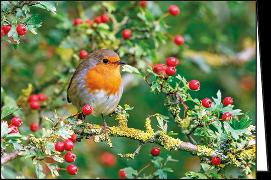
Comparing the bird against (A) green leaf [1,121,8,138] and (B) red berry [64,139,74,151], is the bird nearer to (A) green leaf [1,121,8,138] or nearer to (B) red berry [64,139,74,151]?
(B) red berry [64,139,74,151]

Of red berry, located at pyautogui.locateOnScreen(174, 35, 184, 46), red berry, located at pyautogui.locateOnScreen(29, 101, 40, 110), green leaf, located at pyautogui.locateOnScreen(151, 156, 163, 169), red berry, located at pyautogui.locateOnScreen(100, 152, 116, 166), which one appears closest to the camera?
green leaf, located at pyautogui.locateOnScreen(151, 156, 163, 169)

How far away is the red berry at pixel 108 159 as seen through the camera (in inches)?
164

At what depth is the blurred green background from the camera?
362 cm

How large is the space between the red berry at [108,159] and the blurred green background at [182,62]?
4 centimetres

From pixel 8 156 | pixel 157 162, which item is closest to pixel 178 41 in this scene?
pixel 157 162

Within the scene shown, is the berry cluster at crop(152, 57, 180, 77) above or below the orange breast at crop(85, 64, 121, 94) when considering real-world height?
below

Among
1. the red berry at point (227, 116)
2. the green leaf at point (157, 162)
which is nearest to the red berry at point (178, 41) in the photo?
the green leaf at point (157, 162)

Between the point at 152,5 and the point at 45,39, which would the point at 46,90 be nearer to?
the point at 45,39

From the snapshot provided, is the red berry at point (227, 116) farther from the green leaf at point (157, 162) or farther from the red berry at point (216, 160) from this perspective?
the green leaf at point (157, 162)

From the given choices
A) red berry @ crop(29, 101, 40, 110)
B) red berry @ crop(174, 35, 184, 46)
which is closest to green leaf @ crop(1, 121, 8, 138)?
red berry @ crop(29, 101, 40, 110)

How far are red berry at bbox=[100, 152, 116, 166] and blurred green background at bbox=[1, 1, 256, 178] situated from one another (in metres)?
0.04

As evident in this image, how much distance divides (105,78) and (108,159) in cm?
143

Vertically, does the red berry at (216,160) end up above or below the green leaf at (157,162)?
below

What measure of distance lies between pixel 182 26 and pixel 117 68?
3.81 feet
